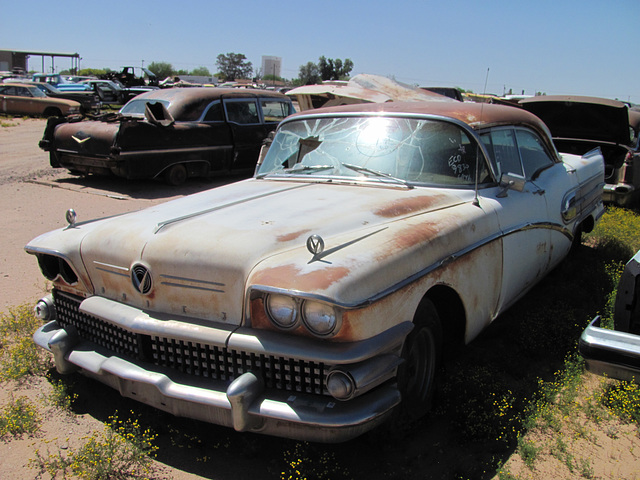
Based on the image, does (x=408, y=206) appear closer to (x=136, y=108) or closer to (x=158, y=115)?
(x=158, y=115)

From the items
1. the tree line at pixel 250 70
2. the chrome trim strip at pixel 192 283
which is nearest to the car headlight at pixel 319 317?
the chrome trim strip at pixel 192 283

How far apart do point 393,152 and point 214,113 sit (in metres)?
7.06

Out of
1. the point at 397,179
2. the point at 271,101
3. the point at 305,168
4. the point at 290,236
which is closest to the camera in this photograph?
the point at 290,236

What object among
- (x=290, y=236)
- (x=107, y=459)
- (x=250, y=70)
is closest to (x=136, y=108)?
(x=290, y=236)

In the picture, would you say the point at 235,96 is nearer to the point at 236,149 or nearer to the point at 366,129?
the point at 236,149

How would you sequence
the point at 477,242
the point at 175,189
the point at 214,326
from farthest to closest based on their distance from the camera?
the point at 175,189, the point at 477,242, the point at 214,326

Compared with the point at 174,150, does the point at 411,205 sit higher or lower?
higher

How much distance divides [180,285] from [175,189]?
24.1 feet

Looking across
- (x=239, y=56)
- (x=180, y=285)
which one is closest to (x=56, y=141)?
(x=180, y=285)

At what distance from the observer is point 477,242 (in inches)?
127

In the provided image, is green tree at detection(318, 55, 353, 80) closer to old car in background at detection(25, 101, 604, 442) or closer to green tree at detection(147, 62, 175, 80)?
green tree at detection(147, 62, 175, 80)

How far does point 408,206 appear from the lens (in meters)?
3.22

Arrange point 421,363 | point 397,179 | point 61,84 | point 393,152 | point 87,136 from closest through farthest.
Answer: point 421,363, point 397,179, point 393,152, point 87,136, point 61,84

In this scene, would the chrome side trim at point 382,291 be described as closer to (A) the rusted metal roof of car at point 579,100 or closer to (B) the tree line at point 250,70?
(A) the rusted metal roof of car at point 579,100
